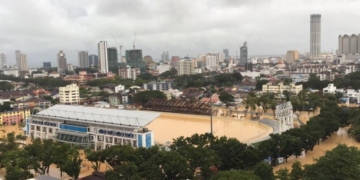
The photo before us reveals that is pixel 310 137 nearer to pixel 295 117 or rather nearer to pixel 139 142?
pixel 139 142

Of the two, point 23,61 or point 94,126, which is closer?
point 94,126

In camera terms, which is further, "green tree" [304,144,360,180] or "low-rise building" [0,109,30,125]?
"low-rise building" [0,109,30,125]

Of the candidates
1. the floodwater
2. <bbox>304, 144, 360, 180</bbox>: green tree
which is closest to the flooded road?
the floodwater

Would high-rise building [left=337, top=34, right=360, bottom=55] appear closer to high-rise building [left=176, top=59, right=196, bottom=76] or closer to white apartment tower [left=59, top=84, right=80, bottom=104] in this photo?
high-rise building [left=176, top=59, right=196, bottom=76]

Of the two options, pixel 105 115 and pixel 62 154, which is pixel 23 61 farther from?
pixel 62 154

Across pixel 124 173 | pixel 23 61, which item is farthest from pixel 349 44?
Answer: pixel 124 173

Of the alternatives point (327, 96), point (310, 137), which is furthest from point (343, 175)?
point (327, 96)

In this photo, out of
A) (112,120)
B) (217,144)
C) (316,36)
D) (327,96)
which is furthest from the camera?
(316,36)
